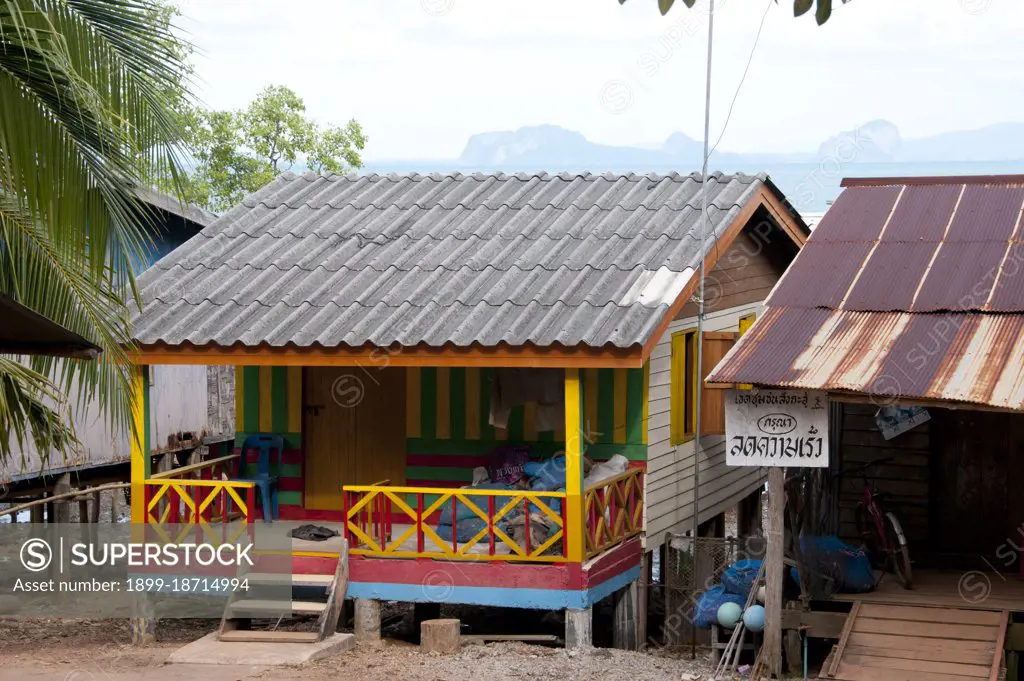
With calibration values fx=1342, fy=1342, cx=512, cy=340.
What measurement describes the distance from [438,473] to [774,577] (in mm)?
4620

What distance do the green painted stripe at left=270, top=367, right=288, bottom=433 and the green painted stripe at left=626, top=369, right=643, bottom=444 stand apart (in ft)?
12.9

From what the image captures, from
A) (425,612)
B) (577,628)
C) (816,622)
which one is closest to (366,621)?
(577,628)

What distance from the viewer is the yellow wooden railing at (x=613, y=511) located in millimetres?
12594

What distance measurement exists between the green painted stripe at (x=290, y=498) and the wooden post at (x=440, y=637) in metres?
3.08

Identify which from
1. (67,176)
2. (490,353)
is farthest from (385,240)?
(67,176)

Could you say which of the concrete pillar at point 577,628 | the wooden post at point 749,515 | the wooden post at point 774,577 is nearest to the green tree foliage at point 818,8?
the wooden post at point 774,577

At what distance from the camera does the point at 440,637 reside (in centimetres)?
1245

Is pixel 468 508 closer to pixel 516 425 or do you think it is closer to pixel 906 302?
pixel 516 425

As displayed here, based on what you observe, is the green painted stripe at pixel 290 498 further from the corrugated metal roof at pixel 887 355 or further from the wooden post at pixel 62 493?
the corrugated metal roof at pixel 887 355

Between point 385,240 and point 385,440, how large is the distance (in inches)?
87.5

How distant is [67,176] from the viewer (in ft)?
27.5

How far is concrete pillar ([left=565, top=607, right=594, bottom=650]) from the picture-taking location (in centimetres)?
1237

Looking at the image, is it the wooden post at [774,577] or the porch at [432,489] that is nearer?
the wooden post at [774,577]

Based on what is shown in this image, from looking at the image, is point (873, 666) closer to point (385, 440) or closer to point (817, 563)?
point (817, 563)
